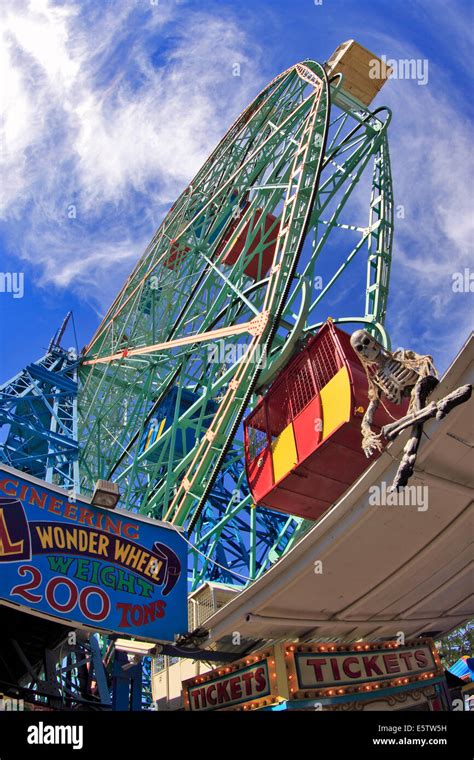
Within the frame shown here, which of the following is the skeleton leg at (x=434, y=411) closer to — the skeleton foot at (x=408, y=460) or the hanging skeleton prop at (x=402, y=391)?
the hanging skeleton prop at (x=402, y=391)

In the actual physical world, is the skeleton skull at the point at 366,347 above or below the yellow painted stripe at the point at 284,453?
below

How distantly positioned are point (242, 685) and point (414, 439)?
19.1 feet

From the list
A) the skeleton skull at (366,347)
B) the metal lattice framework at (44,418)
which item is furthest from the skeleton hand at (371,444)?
the metal lattice framework at (44,418)

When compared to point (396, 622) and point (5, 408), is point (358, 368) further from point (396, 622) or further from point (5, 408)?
point (5, 408)

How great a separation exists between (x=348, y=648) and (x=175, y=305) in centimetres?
1382

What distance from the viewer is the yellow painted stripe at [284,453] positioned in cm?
1338

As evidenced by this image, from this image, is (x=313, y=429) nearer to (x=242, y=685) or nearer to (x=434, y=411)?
(x=434, y=411)

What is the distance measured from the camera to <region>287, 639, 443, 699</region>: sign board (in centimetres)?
1137

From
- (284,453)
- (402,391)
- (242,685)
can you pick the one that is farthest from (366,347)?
(242,685)

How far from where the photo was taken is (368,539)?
10641 millimetres

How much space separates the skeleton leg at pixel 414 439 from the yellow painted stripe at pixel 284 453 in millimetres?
4479

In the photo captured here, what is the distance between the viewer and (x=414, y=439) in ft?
28.9

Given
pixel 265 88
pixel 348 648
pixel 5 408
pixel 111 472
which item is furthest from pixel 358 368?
pixel 5 408

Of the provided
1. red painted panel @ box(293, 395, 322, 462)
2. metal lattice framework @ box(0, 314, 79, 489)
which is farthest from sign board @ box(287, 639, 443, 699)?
metal lattice framework @ box(0, 314, 79, 489)
